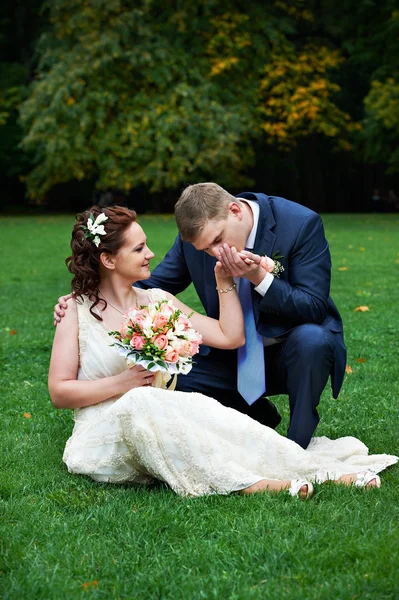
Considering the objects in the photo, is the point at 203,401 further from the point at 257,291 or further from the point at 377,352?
the point at 377,352

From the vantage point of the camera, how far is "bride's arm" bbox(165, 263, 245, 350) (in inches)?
187

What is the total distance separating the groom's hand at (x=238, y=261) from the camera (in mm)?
4469

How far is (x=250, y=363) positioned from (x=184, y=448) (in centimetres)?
90

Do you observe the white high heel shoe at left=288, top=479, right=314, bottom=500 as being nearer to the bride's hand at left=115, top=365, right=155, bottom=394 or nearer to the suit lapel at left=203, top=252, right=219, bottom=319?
the bride's hand at left=115, top=365, right=155, bottom=394

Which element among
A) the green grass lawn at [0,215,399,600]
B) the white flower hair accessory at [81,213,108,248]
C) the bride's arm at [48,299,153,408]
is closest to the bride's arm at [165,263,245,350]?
the bride's arm at [48,299,153,408]

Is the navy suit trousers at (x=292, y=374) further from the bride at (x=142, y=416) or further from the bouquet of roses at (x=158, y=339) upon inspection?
the bouquet of roses at (x=158, y=339)

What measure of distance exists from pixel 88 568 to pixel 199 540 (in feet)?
1.58

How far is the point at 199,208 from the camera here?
4.49 meters

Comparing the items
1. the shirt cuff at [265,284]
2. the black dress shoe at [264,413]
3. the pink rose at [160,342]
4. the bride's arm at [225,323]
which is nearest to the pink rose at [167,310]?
the pink rose at [160,342]

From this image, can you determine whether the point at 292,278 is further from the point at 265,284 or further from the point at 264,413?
the point at 264,413

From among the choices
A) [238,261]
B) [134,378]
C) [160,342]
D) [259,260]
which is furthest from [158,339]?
[259,260]

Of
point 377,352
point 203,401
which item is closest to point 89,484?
point 203,401

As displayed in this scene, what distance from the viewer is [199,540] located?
3561mm

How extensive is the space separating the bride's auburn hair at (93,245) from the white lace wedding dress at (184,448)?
616 mm
